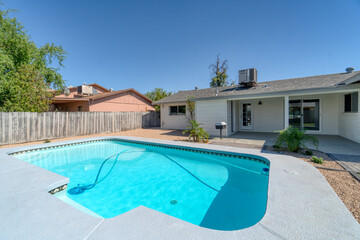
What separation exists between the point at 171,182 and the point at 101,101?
14.9m

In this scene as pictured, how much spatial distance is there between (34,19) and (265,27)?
16143mm

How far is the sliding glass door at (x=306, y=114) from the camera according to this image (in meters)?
9.36

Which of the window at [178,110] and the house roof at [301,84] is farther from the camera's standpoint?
the window at [178,110]

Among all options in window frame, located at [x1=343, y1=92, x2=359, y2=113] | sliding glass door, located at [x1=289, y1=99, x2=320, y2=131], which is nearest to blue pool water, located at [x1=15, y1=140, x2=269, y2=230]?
window frame, located at [x1=343, y1=92, x2=359, y2=113]

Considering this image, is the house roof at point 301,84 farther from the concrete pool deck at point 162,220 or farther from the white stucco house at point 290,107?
the concrete pool deck at point 162,220

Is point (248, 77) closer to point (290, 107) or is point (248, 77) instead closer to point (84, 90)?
point (290, 107)

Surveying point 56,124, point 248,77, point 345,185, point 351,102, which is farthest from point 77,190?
point 351,102

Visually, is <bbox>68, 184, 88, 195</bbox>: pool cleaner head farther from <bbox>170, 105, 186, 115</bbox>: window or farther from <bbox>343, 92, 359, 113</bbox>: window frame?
<bbox>343, 92, 359, 113</bbox>: window frame

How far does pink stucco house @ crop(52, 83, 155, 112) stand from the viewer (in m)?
15.6

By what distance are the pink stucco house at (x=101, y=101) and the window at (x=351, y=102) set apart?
18.0m

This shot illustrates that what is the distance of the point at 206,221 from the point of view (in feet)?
9.53

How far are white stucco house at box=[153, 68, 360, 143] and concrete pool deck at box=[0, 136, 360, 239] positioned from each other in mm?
5933

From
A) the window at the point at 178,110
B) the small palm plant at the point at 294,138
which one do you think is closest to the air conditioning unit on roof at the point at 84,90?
the window at the point at 178,110

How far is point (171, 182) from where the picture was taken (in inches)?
178
